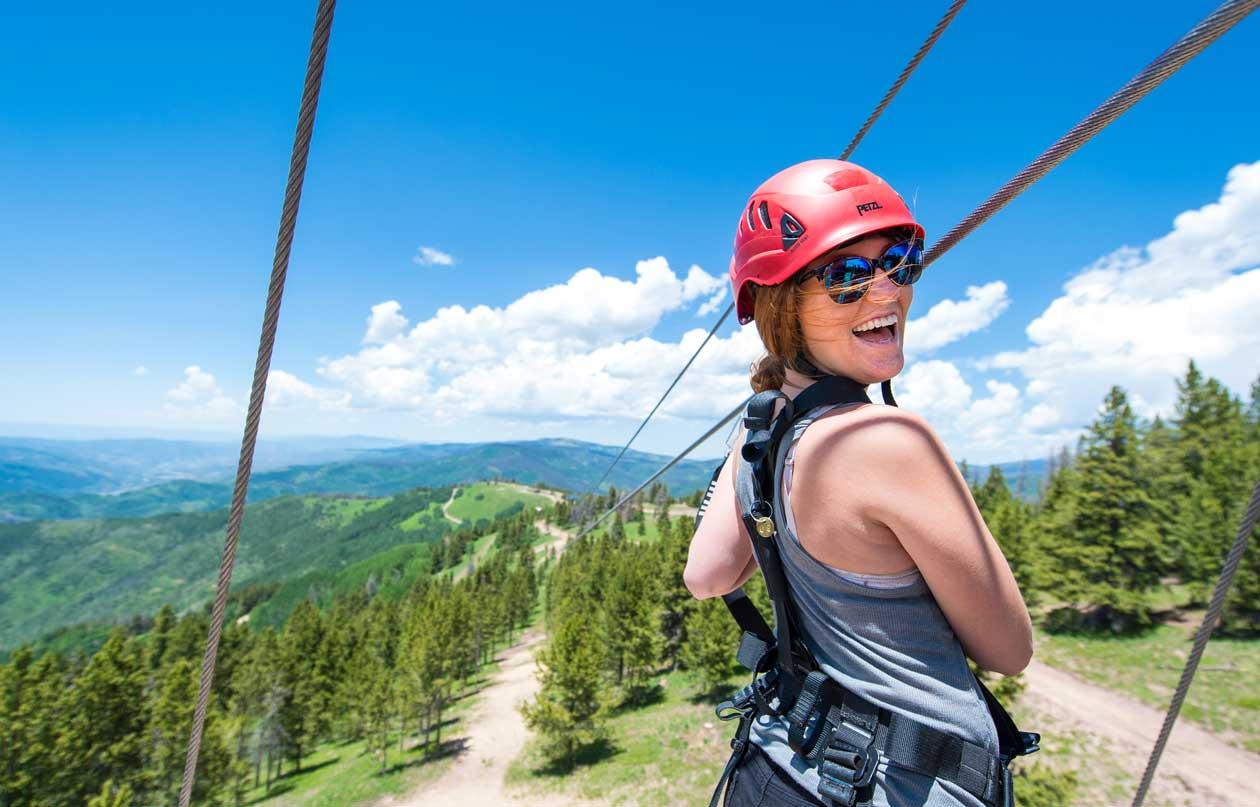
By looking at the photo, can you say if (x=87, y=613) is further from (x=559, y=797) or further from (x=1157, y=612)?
(x=1157, y=612)

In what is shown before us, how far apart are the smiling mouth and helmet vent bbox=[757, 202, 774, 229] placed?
444mm

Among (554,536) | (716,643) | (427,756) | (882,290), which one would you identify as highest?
(882,290)

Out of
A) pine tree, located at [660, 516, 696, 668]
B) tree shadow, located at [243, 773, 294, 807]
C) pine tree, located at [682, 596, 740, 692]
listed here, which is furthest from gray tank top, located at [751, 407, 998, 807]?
tree shadow, located at [243, 773, 294, 807]

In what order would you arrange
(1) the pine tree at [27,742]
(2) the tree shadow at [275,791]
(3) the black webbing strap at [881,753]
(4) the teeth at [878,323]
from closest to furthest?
(3) the black webbing strap at [881,753]
(4) the teeth at [878,323]
(1) the pine tree at [27,742]
(2) the tree shadow at [275,791]

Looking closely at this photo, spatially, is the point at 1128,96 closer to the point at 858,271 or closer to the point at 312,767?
the point at 858,271

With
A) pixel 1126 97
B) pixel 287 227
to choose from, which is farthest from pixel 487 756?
pixel 1126 97

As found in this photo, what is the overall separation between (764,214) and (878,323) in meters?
0.53

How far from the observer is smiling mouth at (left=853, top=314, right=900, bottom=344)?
1596 millimetres

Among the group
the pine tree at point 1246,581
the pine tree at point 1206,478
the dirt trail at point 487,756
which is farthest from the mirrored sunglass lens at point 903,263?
the pine tree at point 1206,478

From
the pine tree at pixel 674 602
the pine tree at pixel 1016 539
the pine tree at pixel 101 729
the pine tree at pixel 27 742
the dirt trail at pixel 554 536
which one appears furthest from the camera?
the dirt trail at pixel 554 536

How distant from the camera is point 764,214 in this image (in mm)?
1821

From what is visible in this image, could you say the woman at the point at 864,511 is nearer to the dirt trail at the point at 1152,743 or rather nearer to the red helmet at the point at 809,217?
the red helmet at the point at 809,217

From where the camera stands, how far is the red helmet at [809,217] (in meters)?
1.65

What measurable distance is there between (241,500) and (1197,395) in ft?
198
